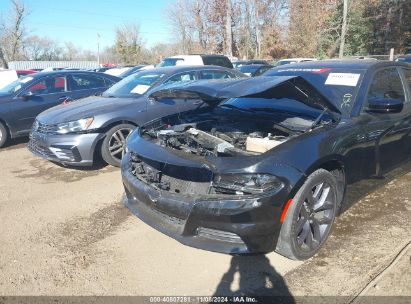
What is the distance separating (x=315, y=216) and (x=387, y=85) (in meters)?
1.88

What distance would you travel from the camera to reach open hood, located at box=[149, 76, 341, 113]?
10.9 feet

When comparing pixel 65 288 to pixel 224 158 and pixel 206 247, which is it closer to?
pixel 206 247

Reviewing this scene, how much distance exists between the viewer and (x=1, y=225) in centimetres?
385

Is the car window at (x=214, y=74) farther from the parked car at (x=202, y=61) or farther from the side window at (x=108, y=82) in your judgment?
the parked car at (x=202, y=61)

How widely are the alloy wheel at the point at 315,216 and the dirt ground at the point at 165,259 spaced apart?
0.55 feet

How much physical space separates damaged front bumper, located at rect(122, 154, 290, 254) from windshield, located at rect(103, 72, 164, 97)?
3423 mm

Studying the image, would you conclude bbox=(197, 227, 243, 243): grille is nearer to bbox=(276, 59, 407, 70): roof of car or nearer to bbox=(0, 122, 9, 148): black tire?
bbox=(276, 59, 407, 70): roof of car

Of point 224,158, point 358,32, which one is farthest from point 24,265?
point 358,32

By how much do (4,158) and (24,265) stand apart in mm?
4006

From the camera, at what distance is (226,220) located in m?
2.63

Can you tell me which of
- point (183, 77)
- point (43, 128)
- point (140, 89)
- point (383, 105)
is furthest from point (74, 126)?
point (383, 105)

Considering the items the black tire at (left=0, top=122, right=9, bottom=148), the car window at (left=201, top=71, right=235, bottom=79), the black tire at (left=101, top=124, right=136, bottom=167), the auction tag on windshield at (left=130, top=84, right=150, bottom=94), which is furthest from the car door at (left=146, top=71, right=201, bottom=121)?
the black tire at (left=0, top=122, right=9, bottom=148)

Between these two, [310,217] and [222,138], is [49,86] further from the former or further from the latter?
[310,217]

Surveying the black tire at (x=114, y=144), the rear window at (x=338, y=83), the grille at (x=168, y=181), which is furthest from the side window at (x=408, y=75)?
the black tire at (x=114, y=144)
